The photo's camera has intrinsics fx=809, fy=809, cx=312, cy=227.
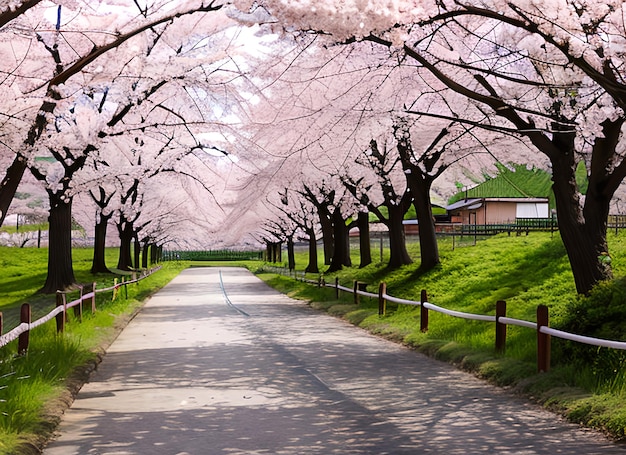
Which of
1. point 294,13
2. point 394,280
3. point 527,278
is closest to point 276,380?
point 294,13

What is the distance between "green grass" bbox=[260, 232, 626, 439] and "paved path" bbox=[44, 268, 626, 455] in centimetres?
42

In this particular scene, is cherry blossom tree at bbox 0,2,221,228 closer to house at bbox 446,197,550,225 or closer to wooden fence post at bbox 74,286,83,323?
wooden fence post at bbox 74,286,83,323

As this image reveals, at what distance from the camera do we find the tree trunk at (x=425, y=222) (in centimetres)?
3053

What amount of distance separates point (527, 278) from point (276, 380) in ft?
51.5

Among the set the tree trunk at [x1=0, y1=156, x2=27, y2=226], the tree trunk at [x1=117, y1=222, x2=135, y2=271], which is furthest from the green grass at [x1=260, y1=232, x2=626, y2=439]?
the tree trunk at [x1=117, y1=222, x2=135, y2=271]

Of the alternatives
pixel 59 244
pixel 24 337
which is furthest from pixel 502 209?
pixel 24 337

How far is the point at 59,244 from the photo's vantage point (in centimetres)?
3344

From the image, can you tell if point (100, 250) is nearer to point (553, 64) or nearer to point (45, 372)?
point (45, 372)

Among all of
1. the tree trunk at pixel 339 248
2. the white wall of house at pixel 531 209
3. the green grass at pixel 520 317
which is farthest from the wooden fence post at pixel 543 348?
the white wall of house at pixel 531 209

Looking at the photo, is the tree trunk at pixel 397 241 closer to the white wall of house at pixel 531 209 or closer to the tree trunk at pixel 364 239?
the tree trunk at pixel 364 239

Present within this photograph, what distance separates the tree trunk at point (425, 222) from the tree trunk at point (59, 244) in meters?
14.0

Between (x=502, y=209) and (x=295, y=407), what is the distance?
87057 mm

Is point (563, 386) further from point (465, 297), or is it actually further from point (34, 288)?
point (34, 288)

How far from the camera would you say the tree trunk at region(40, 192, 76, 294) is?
108 ft
